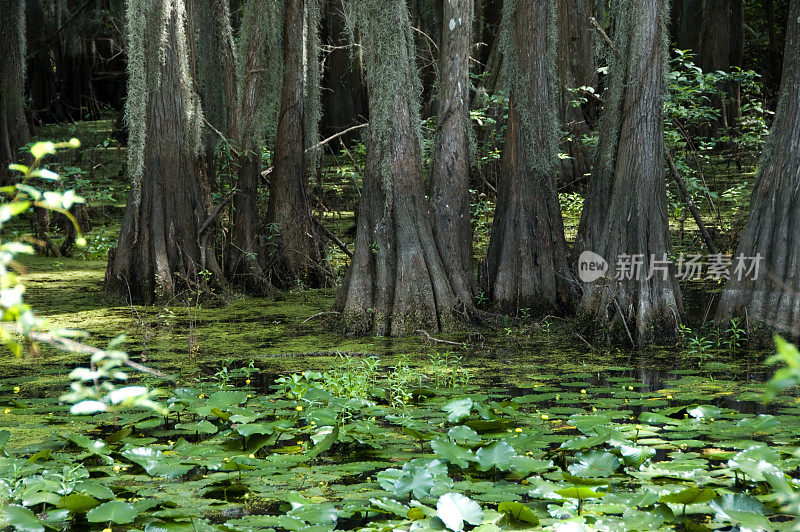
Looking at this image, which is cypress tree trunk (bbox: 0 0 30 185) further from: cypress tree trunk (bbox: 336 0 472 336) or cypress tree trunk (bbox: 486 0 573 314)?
cypress tree trunk (bbox: 486 0 573 314)

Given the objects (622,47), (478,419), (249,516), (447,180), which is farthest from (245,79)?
(249,516)

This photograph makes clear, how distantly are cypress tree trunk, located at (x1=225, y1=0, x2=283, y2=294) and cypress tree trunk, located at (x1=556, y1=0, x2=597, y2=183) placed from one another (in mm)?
4345

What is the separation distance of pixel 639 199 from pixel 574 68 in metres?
5.80

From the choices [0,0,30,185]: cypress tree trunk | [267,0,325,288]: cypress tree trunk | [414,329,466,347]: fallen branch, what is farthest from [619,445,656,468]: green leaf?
[0,0,30,185]: cypress tree trunk

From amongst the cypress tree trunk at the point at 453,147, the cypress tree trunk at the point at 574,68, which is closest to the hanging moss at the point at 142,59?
the cypress tree trunk at the point at 453,147

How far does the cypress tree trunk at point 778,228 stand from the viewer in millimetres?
5750

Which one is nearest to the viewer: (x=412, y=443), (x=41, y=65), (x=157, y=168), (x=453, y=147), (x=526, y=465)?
(x=526, y=465)

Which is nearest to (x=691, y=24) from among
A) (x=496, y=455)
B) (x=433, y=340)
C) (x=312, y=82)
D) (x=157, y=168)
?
(x=312, y=82)

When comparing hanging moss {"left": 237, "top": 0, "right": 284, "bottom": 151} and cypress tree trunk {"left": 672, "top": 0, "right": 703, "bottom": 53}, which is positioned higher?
cypress tree trunk {"left": 672, "top": 0, "right": 703, "bottom": 53}

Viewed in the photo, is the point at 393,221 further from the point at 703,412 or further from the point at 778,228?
the point at 703,412

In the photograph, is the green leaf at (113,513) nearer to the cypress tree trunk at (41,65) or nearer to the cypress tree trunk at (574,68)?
the cypress tree trunk at (574,68)

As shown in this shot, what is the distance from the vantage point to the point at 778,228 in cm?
588

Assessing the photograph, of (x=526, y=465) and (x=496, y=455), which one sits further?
(x=496, y=455)

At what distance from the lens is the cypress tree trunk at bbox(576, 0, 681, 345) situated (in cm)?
591
